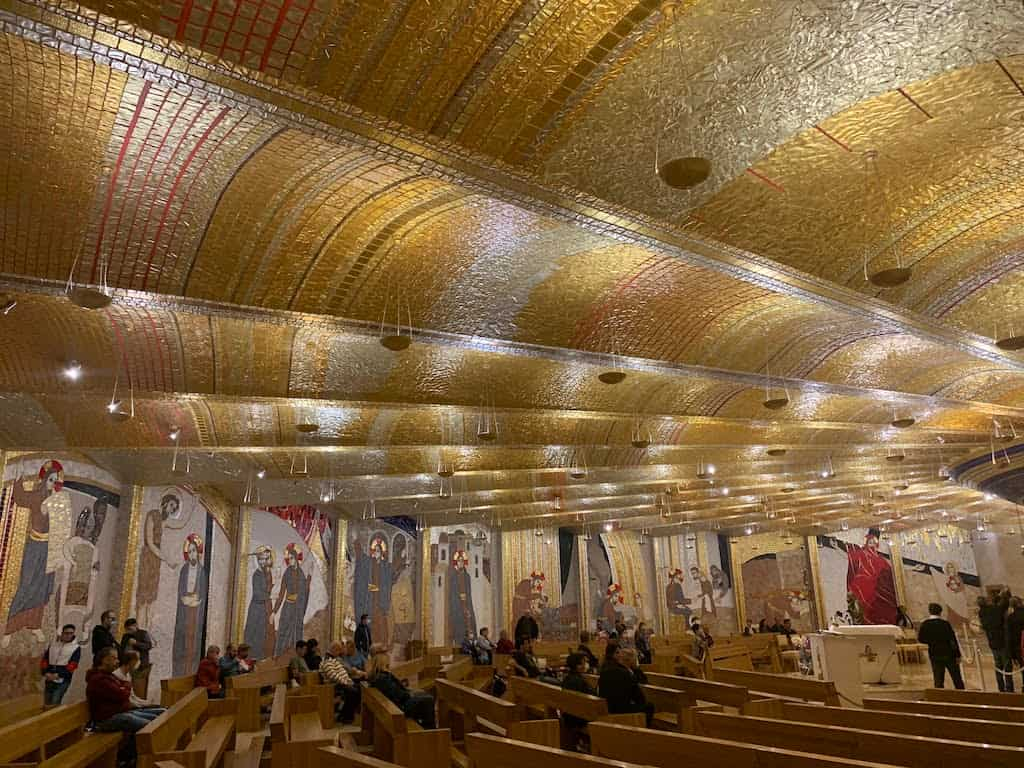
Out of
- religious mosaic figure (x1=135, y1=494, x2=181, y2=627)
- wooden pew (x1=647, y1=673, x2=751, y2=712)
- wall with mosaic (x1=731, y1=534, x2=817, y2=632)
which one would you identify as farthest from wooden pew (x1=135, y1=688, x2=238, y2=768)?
wall with mosaic (x1=731, y1=534, x2=817, y2=632)

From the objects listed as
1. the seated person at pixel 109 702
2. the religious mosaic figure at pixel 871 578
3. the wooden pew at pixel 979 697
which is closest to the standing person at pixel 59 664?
the seated person at pixel 109 702

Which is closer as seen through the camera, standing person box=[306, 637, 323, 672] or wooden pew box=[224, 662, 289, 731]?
wooden pew box=[224, 662, 289, 731]

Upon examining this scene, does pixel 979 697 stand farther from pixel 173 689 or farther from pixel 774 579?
pixel 774 579

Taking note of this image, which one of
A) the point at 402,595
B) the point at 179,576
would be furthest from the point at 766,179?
the point at 402,595

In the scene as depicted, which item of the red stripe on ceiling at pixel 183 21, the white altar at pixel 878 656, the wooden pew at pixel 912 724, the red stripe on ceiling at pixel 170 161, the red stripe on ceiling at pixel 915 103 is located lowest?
the white altar at pixel 878 656

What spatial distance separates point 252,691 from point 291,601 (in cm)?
660

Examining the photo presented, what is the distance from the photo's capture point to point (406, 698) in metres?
7.51

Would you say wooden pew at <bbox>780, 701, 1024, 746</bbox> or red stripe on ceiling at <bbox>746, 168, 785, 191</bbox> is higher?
red stripe on ceiling at <bbox>746, 168, 785, 191</bbox>

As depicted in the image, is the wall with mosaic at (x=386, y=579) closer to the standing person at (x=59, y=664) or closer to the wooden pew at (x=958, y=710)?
the standing person at (x=59, y=664)

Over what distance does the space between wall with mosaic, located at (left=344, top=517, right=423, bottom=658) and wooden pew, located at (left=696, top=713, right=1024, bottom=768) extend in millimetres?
13003

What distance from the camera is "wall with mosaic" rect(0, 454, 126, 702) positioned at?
862cm

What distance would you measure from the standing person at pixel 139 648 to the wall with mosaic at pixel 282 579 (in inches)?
119

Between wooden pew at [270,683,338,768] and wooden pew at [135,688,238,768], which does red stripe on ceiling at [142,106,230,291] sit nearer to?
wooden pew at [135,688,238,768]

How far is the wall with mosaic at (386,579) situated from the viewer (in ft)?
56.5
